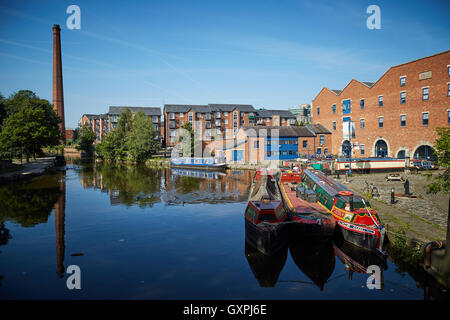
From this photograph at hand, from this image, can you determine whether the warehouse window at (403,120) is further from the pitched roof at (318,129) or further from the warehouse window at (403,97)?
the pitched roof at (318,129)

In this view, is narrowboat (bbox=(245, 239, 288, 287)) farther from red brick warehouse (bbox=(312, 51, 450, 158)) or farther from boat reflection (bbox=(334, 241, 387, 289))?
red brick warehouse (bbox=(312, 51, 450, 158))

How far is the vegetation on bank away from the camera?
71.4 metres

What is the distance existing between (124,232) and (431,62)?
140ft

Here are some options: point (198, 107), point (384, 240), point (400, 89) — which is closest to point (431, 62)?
point (400, 89)

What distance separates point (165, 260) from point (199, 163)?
44.5 meters

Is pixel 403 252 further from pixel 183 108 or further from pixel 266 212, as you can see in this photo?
pixel 183 108

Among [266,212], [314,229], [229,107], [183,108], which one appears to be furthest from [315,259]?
[183,108]

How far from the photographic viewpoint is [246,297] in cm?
1133

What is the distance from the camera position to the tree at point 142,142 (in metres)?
71.2

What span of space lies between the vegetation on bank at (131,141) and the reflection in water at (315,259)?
60.1 meters

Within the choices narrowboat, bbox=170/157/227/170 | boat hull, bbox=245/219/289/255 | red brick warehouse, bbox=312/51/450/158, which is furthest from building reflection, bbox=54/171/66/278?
red brick warehouse, bbox=312/51/450/158

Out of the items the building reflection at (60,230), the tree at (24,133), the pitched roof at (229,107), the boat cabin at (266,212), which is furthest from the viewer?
the pitched roof at (229,107)

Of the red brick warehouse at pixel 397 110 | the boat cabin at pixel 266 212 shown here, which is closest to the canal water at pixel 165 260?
the boat cabin at pixel 266 212
